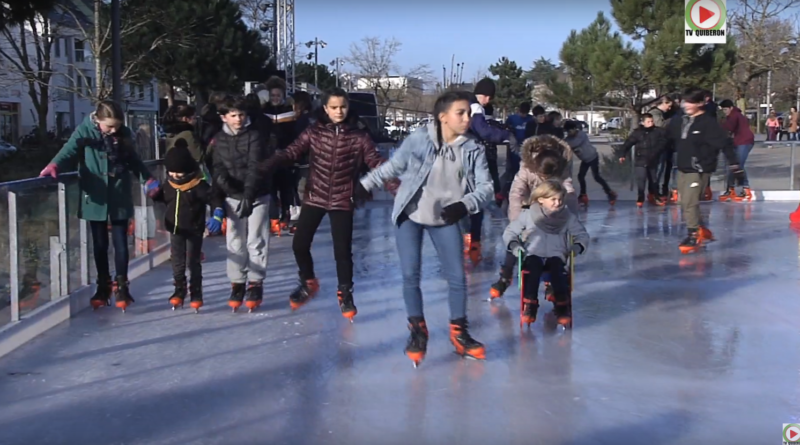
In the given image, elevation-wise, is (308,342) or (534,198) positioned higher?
(534,198)

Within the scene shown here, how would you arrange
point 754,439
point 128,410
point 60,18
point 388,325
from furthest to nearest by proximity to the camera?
point 60,18 < point 388,325 < point 128,410 < point 754,439

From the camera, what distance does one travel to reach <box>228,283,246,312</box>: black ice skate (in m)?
6.57

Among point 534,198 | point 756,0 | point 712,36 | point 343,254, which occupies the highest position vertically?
point 756,0

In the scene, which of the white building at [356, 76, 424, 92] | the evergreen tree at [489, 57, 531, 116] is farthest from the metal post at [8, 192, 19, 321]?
the evergreen tree at [489, 57, 531, 116]

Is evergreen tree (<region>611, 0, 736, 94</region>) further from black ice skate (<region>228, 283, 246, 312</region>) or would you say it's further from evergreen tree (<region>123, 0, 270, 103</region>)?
black ice skate (<region>228, 283, 246, 312</region>)

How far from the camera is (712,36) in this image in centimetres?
2267

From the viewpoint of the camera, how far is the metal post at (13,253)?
5586 millimetres

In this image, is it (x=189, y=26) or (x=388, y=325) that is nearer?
(x=388, y=325)

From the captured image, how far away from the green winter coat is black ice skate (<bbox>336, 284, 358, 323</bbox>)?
1669 mm

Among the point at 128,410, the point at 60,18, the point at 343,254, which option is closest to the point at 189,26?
the point at 60,18

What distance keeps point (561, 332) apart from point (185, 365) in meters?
2.40

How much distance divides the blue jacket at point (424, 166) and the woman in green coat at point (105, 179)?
2137mm

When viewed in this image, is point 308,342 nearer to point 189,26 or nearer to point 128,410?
point 128,410

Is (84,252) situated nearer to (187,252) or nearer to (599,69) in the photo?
(187,252)
